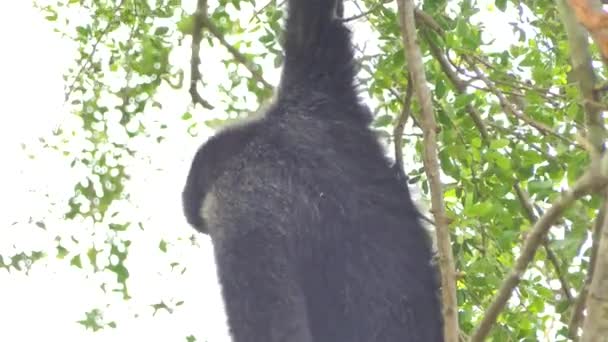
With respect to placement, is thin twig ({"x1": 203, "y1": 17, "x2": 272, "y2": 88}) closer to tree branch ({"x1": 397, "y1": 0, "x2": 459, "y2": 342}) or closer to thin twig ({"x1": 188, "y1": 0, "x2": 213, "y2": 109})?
thin twig ({"x1": 188, "y1": 0, "x2": 213, "y2": 109})

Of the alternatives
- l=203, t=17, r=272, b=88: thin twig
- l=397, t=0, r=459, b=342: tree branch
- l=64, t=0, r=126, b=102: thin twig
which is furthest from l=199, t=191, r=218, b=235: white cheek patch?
l=397, t=0, r=459, b=342: tree branch

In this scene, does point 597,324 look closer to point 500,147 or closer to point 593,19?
point 593,19

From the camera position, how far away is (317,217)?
4070 mm

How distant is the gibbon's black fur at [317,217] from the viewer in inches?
153

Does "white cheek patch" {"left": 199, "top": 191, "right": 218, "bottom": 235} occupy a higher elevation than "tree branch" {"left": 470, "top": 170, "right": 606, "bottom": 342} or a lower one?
higher

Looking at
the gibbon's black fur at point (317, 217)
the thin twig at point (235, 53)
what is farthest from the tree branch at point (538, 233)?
the thin twig at point (235, 53)

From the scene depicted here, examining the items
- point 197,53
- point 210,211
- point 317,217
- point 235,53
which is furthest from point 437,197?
point 197,53

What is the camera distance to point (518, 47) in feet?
13.8

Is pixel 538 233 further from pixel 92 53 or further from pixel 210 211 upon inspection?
pixel 92 53

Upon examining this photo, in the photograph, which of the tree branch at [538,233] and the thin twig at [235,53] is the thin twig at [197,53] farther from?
the tree branch at [538,233]

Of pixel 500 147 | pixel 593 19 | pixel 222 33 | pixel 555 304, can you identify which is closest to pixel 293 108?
pixel 222 33

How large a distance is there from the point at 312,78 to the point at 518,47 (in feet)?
2.48

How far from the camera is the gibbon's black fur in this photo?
3.89 m

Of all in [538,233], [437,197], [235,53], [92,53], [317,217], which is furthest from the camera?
[92,53]
